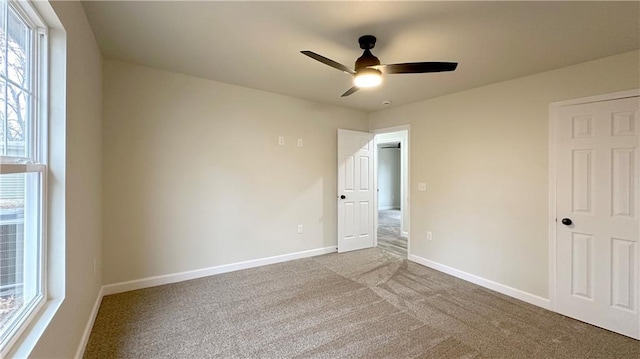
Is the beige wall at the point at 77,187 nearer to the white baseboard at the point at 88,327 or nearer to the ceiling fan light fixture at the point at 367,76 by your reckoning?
the white baseboard at the point at 88,327

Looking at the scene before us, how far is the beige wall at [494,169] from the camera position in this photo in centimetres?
281

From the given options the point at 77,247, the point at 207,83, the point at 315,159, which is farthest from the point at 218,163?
the point at 77,247

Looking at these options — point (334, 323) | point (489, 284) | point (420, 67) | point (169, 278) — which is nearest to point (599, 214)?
point (489, 284)

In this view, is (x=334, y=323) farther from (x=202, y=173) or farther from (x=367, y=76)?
(x=202, y=173)

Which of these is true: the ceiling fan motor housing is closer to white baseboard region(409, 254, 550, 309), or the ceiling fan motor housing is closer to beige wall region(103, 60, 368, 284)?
beige wall region(103, 60, 368, 284)

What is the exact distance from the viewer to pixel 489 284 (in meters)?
3.29

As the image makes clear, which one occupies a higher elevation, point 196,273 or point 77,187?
point 77,187

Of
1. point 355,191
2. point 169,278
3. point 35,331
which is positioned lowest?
point 169,278

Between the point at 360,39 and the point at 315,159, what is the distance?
238 centimetres

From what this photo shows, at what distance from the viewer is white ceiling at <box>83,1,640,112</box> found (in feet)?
6.13

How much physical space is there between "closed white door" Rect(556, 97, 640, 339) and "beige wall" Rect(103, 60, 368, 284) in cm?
302

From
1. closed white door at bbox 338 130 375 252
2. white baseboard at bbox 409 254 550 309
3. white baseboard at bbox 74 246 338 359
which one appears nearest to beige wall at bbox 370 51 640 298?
white baseboard at bbox 409 254 550 309

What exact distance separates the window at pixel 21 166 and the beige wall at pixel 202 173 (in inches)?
61.4

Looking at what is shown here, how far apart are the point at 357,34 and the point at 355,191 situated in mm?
2973
